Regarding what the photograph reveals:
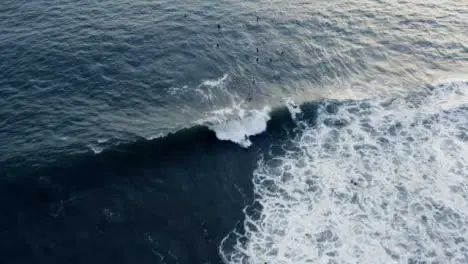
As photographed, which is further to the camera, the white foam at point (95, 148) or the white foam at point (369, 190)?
the white foam at point (95, 148)

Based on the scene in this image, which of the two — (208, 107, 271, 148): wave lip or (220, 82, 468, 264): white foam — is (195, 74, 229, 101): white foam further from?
(220, 82, 468, 264): white foam

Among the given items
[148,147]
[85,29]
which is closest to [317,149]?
[148,147]

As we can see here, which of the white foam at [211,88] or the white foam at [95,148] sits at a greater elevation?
the white foam at [211,88]

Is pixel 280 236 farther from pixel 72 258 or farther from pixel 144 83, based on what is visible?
pixel 144 83

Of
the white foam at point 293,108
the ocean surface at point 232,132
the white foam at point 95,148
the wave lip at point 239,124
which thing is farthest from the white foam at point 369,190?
the white foam at point 95,148

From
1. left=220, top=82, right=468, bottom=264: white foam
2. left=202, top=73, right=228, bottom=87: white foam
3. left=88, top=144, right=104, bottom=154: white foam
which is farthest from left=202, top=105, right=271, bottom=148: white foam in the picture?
left=88, top=144, right=104, bottom=154: white foam

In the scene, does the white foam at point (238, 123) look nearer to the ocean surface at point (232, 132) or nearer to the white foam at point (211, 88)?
the ocean surface at point (232, 132)
